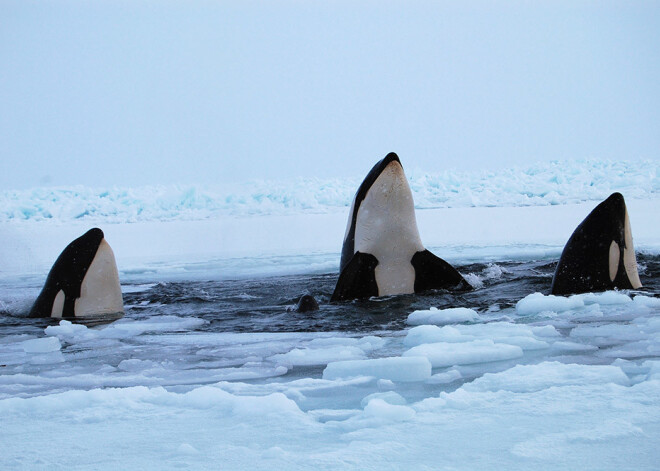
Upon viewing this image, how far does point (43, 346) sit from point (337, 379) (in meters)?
2.61

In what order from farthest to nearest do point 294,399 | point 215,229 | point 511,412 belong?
1. point 215,229
2. point 294,399
3. point 511,412

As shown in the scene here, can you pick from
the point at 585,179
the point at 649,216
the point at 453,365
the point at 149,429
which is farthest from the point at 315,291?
the point at 585,179

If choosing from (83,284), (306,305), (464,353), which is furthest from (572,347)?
(83,284)

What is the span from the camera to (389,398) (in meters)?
3.47

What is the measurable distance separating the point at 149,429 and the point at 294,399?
73 centimetres

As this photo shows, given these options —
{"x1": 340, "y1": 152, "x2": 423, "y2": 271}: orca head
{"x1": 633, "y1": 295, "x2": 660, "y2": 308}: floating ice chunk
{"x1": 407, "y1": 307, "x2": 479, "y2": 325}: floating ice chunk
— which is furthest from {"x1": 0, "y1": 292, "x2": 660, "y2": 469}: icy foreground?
{"x1": 340, "y1": 152, "x2": 423, "y2": 271}: orca head

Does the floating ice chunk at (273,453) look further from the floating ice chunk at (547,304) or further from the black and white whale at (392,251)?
the black and white whale at (392,251)

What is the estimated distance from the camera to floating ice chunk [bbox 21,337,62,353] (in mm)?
5512

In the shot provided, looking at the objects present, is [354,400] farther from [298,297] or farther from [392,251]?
[298,297]

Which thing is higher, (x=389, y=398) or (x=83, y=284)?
(x=83, y=284)

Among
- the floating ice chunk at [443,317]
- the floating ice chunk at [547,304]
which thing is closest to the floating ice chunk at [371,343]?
the floating ice chunk at [443,317]

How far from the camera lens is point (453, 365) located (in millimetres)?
4191

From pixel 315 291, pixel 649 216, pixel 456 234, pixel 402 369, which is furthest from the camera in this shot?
pixel 649 216

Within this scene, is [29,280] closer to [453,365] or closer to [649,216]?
→ [453,365]
